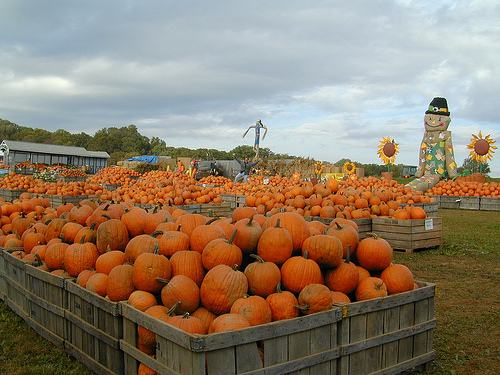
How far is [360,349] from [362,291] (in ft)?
1.59

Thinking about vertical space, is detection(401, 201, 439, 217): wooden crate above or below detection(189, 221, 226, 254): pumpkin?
below

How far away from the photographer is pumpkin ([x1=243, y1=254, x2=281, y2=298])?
313 centimetres

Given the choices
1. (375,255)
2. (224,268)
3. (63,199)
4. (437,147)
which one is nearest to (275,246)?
(224,268)

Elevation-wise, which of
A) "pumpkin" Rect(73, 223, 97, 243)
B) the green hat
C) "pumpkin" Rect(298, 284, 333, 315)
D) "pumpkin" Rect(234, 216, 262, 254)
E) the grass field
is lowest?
the grass field

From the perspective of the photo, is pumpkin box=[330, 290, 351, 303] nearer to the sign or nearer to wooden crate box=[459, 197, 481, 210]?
the sign

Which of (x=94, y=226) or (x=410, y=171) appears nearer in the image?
Result: (x=94, y=226)

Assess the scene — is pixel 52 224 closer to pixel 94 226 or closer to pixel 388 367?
pixel 94 226

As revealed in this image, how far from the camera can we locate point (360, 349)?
313 centimetres

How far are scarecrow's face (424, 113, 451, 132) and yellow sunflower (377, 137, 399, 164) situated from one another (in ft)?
16.6

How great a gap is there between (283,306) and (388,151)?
25079 mm

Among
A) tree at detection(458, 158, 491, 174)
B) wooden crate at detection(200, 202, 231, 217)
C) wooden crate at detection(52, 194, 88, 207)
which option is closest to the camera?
wooden crate at detection(200, 202, 231, 217)

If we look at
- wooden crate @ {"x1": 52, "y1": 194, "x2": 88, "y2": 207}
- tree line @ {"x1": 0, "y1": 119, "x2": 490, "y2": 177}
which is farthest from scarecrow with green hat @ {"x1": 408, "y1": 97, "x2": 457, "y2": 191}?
tree line @ {"x1": 0, "y1": 119, "x2": 490, "y2": 177}

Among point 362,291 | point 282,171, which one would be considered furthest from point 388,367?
point 282,171

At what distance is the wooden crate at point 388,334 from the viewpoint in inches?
122
